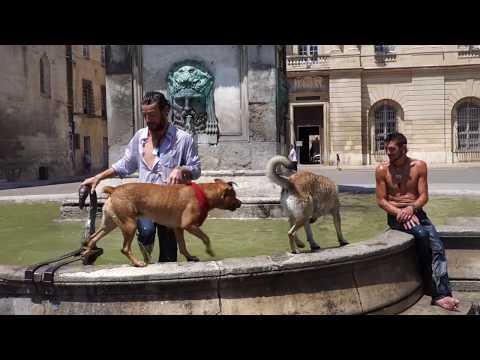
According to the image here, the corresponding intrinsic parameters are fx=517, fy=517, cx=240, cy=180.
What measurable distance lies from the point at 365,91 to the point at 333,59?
3.09 meters

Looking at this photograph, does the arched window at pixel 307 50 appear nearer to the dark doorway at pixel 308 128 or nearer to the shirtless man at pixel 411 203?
the dark doorway at pixel 308 128

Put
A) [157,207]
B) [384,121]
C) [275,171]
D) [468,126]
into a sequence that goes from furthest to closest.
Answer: [384,121] → [468,126] → [275,171] → [157,207]

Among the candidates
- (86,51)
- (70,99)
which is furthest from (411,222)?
(86,51)

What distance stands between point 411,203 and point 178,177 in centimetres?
216

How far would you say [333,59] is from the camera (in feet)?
115

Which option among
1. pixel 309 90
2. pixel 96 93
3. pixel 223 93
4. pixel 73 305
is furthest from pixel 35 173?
pixel 73 305

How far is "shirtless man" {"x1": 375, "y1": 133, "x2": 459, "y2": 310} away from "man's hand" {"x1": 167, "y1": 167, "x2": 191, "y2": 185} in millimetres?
1857

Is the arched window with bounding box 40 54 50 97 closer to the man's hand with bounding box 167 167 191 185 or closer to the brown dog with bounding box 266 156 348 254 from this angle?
the man's hand with bounding box 167 167 191 185

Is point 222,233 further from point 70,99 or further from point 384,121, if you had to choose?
point 384,121

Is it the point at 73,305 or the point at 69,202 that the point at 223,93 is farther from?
the point at 73,305

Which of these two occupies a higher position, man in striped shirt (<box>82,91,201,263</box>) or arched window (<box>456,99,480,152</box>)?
arched window (<box>456,99,480,152</box>)

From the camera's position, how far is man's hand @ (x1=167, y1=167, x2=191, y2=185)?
413 centimetres

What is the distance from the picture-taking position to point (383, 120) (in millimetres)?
35625

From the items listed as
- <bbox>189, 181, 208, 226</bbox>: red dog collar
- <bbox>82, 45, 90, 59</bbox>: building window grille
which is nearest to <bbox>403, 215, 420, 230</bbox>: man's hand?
<bbox>189, 181, 208, 226</bbox>: red dog collar
